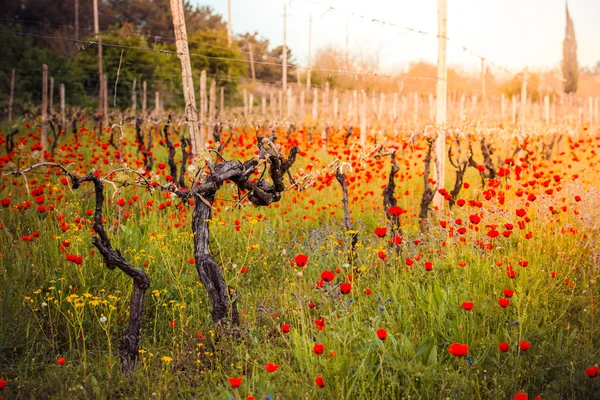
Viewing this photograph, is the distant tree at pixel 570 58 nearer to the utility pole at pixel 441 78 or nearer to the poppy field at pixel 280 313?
the utility pole at pixel 441 78

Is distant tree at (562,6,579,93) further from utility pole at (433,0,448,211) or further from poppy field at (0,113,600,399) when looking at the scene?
poppy field at (0,113,600,399)

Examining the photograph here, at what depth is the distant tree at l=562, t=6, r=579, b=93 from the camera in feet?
116

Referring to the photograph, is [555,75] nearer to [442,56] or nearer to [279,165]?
[442,56]

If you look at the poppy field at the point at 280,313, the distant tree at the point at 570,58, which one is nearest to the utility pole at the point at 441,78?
the poppy field at the point at 280,313

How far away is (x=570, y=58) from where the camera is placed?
119 ft

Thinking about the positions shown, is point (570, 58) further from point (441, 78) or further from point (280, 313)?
point (280, 313)

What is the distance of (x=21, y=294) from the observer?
12.4ft

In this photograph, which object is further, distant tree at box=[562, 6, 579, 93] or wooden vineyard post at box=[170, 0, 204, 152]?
distant tree at box=[562, 6, 579, 93]

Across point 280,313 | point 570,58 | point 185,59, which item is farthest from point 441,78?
point 570,58

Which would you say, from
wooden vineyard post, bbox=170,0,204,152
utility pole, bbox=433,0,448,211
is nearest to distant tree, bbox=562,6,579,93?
utility pole, bbox=433,0,448,211

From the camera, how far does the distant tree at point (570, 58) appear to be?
116 ft

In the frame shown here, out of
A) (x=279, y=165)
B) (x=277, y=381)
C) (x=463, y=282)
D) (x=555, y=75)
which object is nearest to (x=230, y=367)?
(x=277, y=381)

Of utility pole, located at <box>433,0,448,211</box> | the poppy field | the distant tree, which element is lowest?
the poppy field

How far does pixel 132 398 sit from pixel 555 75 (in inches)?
1976
